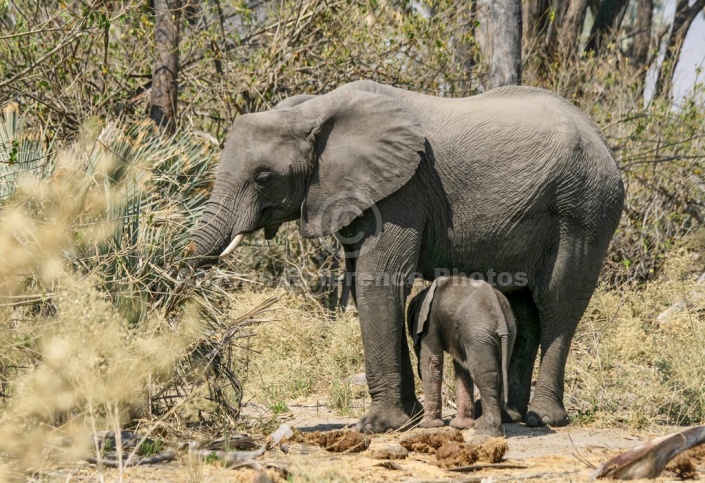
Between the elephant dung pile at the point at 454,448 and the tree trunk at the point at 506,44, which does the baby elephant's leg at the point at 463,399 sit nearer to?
the elephant dung pile at the point at 454,448

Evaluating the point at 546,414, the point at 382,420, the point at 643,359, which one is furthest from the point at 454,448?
the point at 643,359

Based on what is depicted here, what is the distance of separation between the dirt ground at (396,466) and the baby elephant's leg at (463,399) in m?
0.13

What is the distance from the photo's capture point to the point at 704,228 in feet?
42.9

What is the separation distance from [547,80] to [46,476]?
37.1 feet

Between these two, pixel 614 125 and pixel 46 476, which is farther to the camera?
pixel 614 125

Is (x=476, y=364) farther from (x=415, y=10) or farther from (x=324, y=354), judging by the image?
(x=415, y=10)

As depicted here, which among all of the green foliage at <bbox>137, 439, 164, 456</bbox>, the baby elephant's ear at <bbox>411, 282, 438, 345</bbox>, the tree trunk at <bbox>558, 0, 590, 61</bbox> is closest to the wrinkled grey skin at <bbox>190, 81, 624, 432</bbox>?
the baby elephant's ear at <bbox>411, 282, 438, 345</bbox>

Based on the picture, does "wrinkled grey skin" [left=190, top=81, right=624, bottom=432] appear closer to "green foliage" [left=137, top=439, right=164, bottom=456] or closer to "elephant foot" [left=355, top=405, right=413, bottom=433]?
"elephant foot" [left=355, top=405, right=413, bottom=433]

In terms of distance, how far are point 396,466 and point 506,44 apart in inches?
230

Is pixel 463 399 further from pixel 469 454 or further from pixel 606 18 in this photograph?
pixel 606 18

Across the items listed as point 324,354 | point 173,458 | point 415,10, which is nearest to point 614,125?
point 415,10

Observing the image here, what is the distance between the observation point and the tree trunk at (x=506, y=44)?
35.1 ft

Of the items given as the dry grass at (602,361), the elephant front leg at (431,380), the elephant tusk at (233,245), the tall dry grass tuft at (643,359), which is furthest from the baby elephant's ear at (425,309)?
the tall dry grass tuft at (643,359)

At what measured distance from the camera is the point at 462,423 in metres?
7.32
